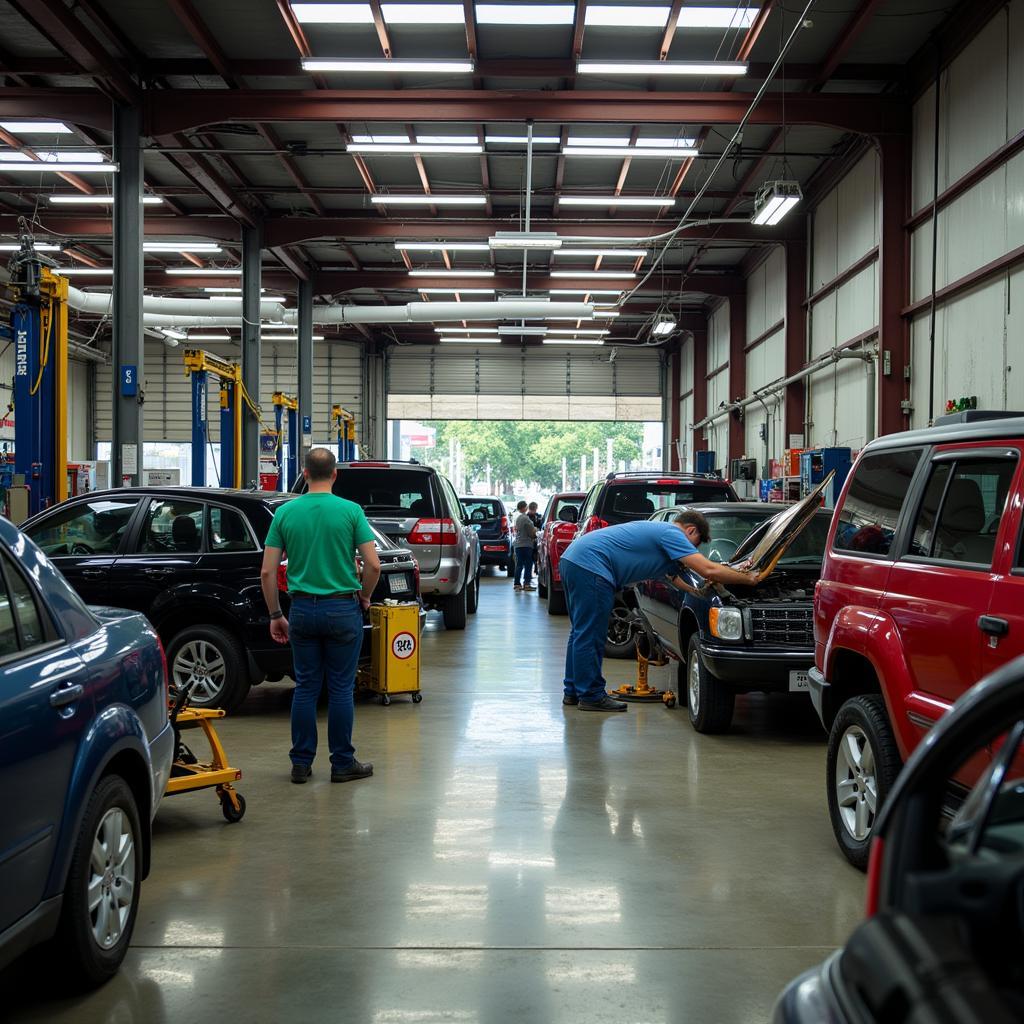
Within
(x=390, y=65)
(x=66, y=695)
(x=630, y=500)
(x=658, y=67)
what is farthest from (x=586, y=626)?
(x=390, y=65)

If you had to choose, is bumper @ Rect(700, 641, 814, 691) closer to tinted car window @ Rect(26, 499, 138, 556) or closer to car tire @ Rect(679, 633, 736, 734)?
car tire @ Rect(679, 633, 736, 734)

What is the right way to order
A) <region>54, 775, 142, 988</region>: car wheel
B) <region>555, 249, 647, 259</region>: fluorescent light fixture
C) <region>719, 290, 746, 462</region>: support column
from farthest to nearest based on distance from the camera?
1. <region>719, 290, 746, 462</region>: support column
2. <region>555, 249, 647, 259</region>: fluorescent light fixture
3. <region>54, 775, 142, 988</region>: car wheel

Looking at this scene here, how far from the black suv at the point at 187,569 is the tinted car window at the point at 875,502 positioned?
4052mm

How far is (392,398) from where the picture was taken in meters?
35.3

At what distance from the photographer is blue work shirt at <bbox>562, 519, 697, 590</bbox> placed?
7.70 m

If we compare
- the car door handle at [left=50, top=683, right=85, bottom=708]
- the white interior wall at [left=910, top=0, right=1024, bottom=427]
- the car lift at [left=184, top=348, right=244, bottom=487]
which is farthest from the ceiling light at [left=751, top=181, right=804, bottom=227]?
the car door handle at [left=50, top=683, right=85, bottom=708]

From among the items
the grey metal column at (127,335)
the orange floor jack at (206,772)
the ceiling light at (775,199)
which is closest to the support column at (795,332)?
the ceiling light at (775,199)

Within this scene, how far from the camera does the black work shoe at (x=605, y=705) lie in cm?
838

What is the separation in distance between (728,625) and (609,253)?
18047 millimetres

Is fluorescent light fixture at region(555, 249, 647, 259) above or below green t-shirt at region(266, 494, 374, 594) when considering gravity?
above

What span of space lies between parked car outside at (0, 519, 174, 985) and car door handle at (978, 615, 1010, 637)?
110 inches

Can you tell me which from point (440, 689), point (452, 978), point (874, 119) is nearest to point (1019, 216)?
point (874, 119)

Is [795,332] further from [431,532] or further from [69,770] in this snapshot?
[69,770]

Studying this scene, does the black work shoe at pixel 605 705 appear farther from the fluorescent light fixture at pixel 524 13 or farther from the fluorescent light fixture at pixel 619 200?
the fluorescent light fixture at pixel 619 200
